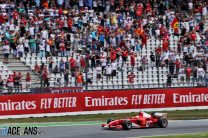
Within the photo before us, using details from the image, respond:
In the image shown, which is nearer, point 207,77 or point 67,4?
point 207,77

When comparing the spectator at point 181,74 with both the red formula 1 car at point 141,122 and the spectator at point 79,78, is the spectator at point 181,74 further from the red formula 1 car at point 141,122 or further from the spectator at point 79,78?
the red formula 1 car at point 141,122

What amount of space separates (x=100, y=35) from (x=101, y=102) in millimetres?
7877

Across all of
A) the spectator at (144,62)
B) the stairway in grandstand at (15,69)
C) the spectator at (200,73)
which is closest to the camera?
the stairway in grandstand at (15,69)

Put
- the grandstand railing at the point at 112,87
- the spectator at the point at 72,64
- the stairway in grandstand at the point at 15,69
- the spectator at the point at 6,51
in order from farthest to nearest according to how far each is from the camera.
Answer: the spectator at the point at 72,64
the spectator at the point at 6,51
the stairway in grandstand at the point at 15,69
the grandstand railing at the point at 112,87

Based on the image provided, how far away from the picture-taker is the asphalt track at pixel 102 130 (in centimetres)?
2494

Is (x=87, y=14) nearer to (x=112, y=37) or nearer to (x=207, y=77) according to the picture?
(x=112, y=37)

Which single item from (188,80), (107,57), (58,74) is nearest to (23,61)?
(58,74)

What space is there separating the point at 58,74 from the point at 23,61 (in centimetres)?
236

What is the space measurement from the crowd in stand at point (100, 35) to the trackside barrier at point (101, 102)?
219 cm

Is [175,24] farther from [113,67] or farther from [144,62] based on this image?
[113,67]

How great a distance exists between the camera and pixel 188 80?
132 feet

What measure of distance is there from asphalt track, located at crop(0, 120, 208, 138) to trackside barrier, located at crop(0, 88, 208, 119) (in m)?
4.35

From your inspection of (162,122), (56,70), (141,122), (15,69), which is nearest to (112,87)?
(56,70)

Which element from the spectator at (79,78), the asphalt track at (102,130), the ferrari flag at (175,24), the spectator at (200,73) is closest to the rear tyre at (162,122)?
the asphalt track at (102,130)
